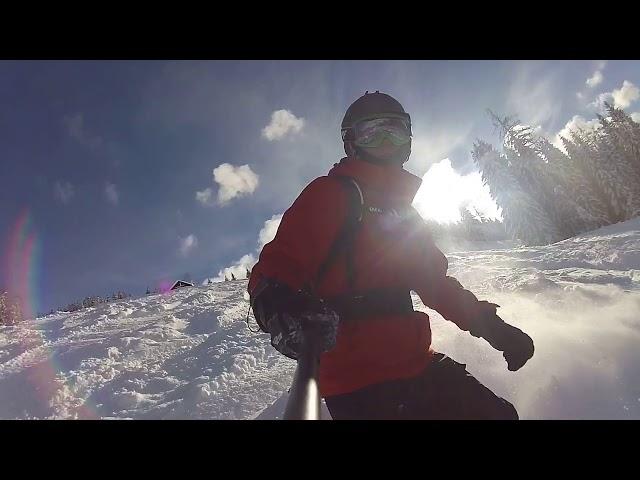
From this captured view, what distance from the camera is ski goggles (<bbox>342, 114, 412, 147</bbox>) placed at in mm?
3422

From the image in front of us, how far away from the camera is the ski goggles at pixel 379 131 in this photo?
3422mm

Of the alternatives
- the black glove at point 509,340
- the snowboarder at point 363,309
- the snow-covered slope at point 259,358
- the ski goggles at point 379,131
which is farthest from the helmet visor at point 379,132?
the snow-covered slope at point 259,358

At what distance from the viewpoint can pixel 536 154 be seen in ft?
132

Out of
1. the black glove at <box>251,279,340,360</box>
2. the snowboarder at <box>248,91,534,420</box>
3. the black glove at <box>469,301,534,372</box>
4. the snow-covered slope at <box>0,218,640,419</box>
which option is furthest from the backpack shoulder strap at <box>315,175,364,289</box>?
the snow-covered slope at <box>0,218,640,419</box>

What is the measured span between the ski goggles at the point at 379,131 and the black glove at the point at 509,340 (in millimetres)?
1736

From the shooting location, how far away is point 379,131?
3.42 m

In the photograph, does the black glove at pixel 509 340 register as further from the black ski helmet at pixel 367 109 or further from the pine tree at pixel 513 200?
the pine tree at pixel 513 200

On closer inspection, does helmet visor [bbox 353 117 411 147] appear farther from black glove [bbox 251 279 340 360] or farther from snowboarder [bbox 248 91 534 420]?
black glove [bbox 251 279 340 360]

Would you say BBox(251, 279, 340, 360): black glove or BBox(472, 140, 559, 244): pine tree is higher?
BBox(472, 140, 559, 244): pine tree

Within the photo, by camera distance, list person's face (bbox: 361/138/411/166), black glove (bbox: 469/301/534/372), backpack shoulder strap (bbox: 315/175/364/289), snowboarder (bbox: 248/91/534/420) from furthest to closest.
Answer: person's face (bbox: 361/138/411/166) → black glove (bbox: 469/301/534/372) → backpack shoulder strap (bbox: 315/175/364/289) → snowboarder (bbox: 248/91/534/420)

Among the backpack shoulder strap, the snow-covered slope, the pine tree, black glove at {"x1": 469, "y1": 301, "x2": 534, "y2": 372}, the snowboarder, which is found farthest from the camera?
the pine tree

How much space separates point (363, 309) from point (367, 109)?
193 centimetres
